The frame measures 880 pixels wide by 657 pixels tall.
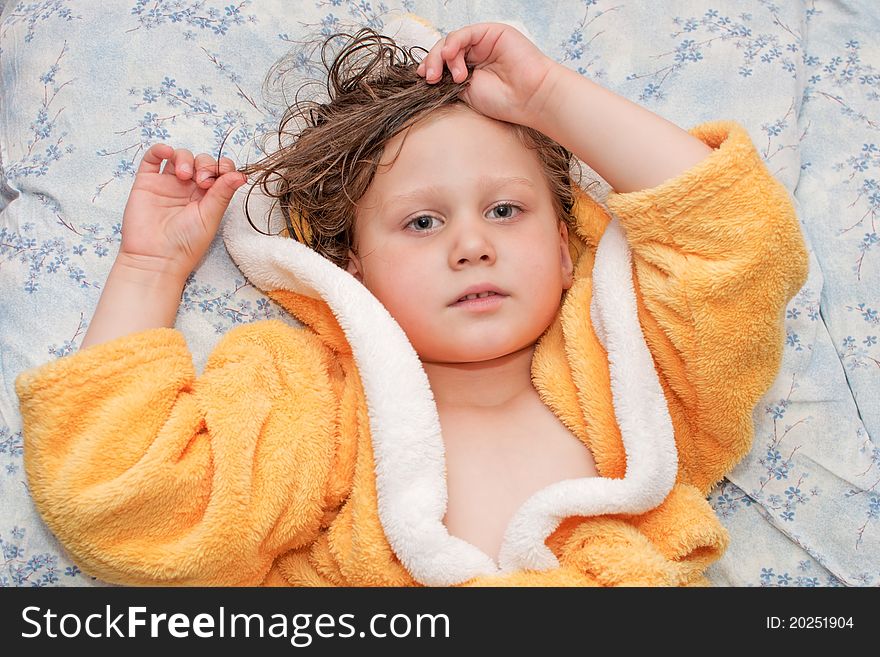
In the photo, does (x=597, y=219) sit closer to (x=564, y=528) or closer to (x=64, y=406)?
(x=564, y=528)

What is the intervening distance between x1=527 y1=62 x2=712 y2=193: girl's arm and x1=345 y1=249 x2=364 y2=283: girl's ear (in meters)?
0.34

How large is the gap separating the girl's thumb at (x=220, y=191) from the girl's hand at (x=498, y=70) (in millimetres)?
317

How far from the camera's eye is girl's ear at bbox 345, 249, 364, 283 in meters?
1.50

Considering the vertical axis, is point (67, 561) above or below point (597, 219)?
below

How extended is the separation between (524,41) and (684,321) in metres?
0.48

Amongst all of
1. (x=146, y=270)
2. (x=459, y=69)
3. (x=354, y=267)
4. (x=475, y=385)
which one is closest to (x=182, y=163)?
(x=146, y=270)

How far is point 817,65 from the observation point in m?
1.81

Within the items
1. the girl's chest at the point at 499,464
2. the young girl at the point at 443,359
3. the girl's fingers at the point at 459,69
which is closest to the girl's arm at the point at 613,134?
the young girl at the point at 443,359

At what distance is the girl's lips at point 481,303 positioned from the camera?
135 cm

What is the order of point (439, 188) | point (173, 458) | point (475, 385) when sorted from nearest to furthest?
1. point (173, 458)
2. point (439, 188)
3. point (475, 385)

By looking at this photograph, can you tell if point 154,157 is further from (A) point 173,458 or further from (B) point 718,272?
(B) point 718,272

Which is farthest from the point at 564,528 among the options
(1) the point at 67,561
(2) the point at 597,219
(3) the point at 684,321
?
(1) the point at 67,561

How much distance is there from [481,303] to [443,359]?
124mm

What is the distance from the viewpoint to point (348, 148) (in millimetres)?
1447
